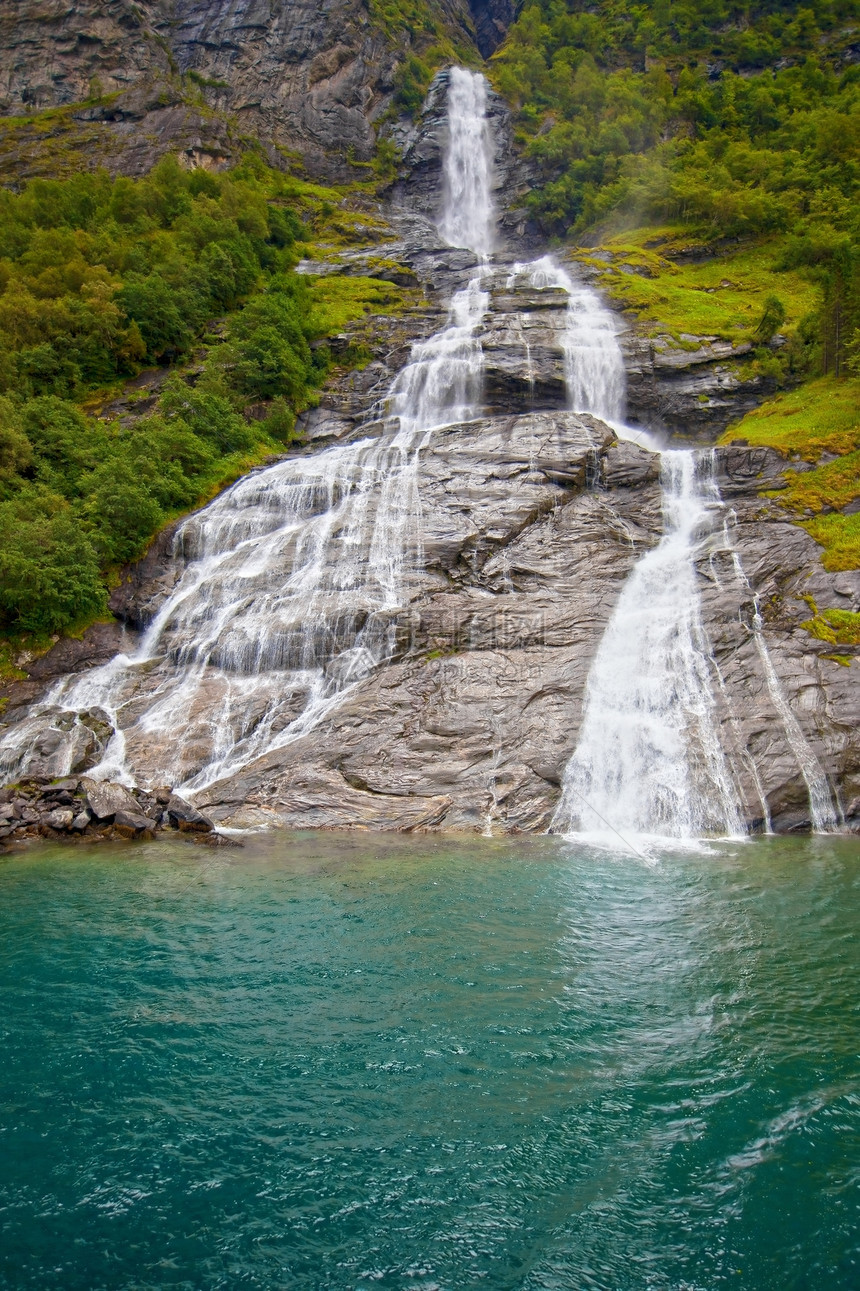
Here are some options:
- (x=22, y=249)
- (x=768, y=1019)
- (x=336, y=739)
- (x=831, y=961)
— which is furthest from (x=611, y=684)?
(x=22, y=249)

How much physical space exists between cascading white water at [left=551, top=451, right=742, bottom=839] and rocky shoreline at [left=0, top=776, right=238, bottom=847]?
10.4 metres

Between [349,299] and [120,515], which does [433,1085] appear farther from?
[349,299]

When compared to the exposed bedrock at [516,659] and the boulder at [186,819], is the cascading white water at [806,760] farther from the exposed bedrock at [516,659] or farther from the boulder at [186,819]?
the boulder at [186,819]

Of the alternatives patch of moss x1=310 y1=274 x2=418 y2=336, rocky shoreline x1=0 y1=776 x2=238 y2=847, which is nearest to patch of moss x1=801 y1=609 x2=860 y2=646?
rocky shoreline x1=0 y1=776 x2=238 y2=847

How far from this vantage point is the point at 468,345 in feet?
140

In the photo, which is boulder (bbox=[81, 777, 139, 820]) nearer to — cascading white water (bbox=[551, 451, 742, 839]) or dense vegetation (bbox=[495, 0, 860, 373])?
cascading white water (bbox=[551, 451, 742, 839])

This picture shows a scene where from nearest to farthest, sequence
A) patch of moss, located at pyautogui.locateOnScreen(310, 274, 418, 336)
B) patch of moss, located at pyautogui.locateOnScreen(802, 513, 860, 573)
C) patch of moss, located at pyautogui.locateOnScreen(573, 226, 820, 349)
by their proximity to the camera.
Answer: patch of moss, located at pyautogui.locateOnScreen(802, 513, 860, 573)
patch of moss, located at pyautogui.locateOnScreen(573, 226, 820, 349)
patch of moss, located at pyautogui.locateOnScreen(310, 274, 418, 336)

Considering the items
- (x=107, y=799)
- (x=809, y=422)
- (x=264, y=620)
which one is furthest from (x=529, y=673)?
(x=809, y=422)

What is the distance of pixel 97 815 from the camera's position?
62.6 ft

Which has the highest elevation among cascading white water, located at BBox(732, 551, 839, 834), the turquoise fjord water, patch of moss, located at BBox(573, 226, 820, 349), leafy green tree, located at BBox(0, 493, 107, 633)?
patch of moss, located at BBox(573, 226, 820, 349)

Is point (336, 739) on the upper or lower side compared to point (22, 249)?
lower

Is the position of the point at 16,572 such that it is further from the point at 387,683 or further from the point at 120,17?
the point at 120,17

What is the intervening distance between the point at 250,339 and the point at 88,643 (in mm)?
25730

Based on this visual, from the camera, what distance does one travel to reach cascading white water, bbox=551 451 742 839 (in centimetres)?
1928
